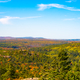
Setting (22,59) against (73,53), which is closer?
(22,59)

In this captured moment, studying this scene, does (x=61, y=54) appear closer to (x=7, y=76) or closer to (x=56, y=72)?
(x=56, y=72)

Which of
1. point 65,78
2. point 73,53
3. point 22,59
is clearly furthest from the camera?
point 73,53

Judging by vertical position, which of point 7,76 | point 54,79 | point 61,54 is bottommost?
point 7,76

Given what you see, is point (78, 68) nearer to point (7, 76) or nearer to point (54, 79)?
point (54, 79)

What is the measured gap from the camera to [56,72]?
1093 inches

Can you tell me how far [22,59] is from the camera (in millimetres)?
124562

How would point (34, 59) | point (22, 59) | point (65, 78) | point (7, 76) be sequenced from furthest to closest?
point (34, 59), point (22, 59), point (7, 76), point (65, 78)

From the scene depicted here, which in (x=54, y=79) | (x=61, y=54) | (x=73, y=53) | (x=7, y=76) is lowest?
(x=73, y=53)

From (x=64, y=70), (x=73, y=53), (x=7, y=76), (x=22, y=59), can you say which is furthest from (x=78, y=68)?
(x=73, y=53)

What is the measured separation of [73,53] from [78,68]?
170 m

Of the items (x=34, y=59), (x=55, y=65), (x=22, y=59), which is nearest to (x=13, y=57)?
(x=22, y=59)

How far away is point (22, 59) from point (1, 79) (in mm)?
81541

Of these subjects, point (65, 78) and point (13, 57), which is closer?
point (65, 78)

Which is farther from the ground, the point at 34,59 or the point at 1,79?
the point at 1,79
